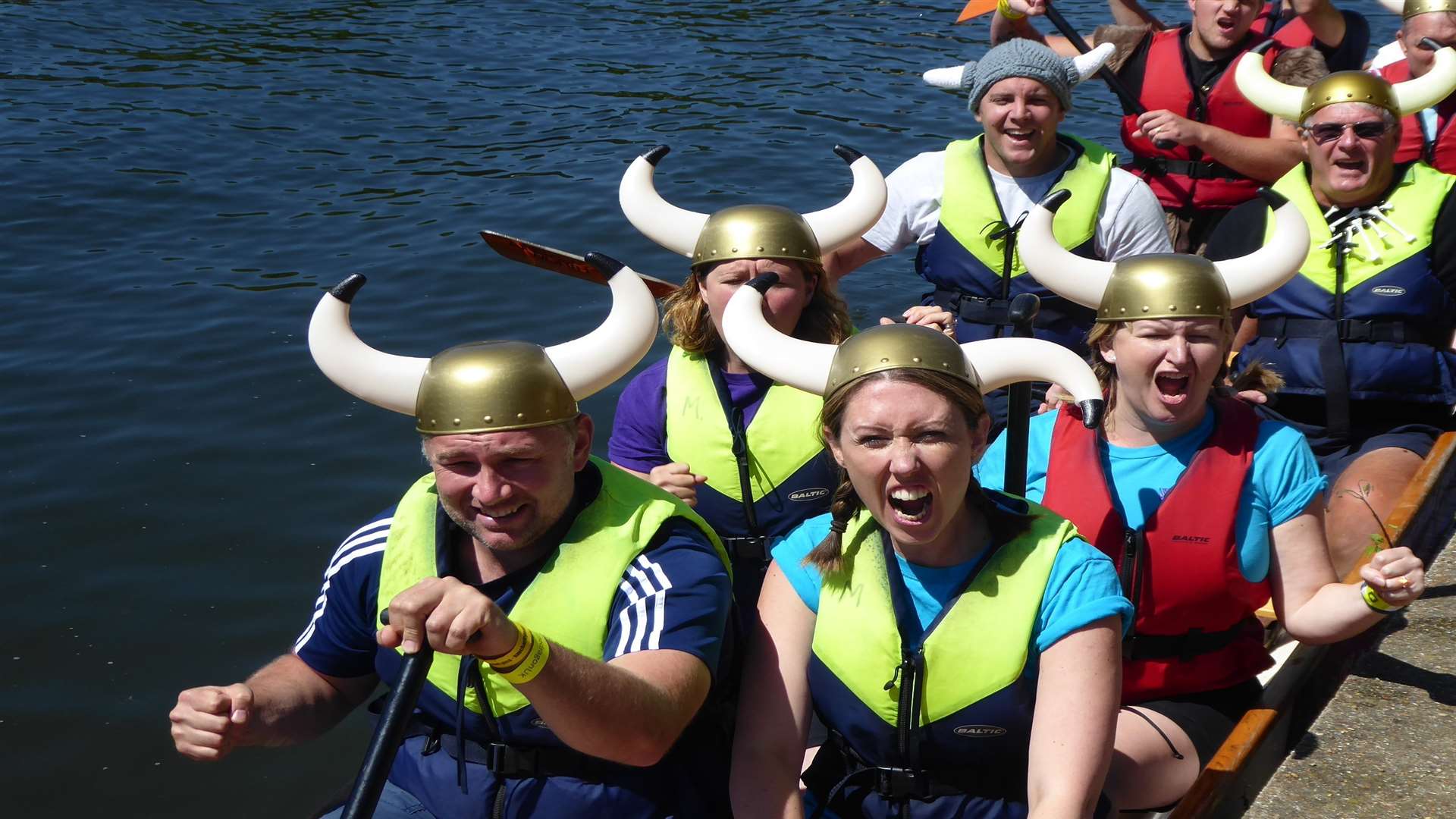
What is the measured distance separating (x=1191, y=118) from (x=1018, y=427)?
3390 millimetres

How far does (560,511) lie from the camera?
265 cm

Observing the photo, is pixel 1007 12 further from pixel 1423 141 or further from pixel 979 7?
pixel 1423 141

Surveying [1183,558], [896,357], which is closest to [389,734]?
[896,357]

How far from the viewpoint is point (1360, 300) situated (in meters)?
4.40

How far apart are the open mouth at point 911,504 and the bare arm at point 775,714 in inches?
12.2

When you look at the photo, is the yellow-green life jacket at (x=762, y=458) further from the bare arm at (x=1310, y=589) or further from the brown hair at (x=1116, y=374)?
the bare arm at (x=1310, y=589)

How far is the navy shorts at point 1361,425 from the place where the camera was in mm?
4371

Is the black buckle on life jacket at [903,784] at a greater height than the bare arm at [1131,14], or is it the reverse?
the bare arm at [1131,14]

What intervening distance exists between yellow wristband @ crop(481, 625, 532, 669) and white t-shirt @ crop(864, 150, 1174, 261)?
9.00 feet

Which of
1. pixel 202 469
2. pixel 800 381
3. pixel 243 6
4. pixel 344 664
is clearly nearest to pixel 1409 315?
pixel 800 381

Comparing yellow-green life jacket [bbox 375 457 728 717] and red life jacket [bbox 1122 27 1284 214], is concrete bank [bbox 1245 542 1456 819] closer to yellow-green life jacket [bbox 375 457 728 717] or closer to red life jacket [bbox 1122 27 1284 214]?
yellow-green life jacket [bbox 375 457 728 717]

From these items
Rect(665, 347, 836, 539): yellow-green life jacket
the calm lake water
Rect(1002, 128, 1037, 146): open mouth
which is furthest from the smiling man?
the calm lake water

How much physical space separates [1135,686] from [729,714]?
908 millimetres

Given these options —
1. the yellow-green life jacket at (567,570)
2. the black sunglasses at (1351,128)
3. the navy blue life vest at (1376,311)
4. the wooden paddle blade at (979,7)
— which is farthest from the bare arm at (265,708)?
the wooden paddle blade at (979,7)
